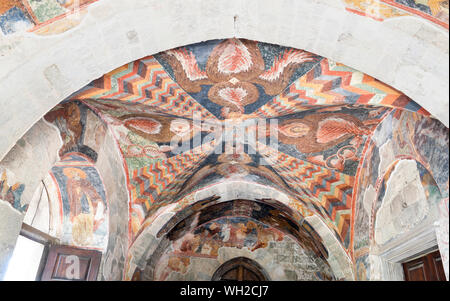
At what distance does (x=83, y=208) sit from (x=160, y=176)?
166 centimetres

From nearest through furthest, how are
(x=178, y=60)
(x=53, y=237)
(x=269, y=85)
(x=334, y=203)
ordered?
1. (x=178, y=60)
2. (x=269, y=85)
3. (x=53, y=237)
4. (x=334, y=203)

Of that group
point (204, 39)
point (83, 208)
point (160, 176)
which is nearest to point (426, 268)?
point (204, 39)

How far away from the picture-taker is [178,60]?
4.27 meters

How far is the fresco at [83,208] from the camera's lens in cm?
582

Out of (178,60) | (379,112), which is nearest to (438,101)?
(379,112)

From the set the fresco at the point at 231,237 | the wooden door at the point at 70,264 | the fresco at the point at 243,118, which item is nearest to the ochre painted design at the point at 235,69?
the fresco at the point at 243,118

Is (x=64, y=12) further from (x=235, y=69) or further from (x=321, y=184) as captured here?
(x=321, y=184)

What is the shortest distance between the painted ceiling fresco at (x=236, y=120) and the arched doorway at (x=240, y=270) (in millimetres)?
3989

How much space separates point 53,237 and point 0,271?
2611mm

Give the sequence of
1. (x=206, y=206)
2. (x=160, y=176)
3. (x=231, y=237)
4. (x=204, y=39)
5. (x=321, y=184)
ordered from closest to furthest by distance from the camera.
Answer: (x=204, y=39), (x=321, y=184), (x=160, y=176), (x=206, y=206), (x=231, y=237)

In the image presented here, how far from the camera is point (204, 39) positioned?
3.69 meters

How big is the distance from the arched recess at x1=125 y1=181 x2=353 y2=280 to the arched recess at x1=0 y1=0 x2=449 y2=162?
4680 millimetres

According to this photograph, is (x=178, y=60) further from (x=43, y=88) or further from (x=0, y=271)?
(x=0, y=271)
